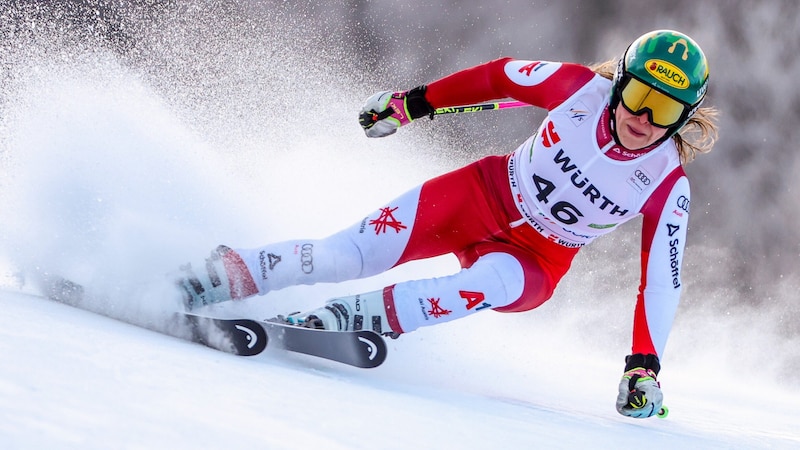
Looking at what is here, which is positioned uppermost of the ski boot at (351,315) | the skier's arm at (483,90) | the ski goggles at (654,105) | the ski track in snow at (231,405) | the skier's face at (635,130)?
the skier's arm at (483,90)

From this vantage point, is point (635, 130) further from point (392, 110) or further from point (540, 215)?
point (392, 110)

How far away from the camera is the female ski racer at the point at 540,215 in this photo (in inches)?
82.0

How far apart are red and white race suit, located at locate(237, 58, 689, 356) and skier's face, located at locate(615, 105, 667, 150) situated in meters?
0.04

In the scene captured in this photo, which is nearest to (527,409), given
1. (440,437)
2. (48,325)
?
(440,437)

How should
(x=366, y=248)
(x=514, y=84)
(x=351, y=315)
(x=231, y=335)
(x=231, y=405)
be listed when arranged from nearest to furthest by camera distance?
(x=231, y=405) → (x=231, y=335) → (x=351, y=315) → (x=366, y=248) → (x=514, y=84)

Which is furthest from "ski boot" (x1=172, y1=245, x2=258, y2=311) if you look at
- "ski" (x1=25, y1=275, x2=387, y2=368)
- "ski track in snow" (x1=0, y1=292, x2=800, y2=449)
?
"ski track in snow" (x1=0, y1=292, x2=800, y2=449)

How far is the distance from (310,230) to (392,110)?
3.65 ft

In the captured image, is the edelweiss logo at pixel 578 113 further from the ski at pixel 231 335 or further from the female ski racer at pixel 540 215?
the ski at pixel 231 335

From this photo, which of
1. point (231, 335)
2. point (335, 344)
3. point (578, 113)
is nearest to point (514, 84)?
point (578, 113)

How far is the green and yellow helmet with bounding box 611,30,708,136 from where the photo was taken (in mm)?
2051

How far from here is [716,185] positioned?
6691 mm

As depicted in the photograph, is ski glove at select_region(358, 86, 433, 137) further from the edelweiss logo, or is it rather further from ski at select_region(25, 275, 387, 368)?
ski at select_region(25, 275, 387, 368)

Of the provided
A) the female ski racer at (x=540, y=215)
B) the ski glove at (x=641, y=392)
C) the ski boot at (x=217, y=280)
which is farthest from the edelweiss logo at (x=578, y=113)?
the ski boot at (x=217, y=280)

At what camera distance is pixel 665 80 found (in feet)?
6.72
